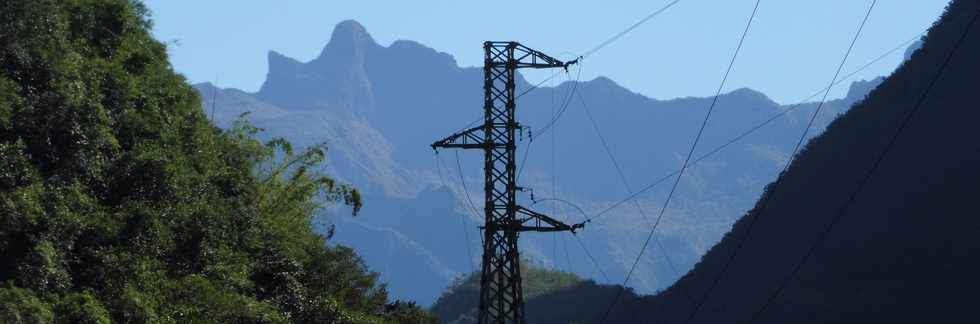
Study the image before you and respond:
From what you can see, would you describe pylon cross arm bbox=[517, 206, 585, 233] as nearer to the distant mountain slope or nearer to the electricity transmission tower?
the electricity transmission tower

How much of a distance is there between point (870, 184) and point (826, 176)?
37.0ft

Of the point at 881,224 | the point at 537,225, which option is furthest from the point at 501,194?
the point at 881,224

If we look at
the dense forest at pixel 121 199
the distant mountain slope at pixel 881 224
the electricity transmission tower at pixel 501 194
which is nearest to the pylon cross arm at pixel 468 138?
the electricity transmission tower at pixel 501 194

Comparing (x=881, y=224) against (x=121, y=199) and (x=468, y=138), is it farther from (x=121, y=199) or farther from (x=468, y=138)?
(x=121, y=199)

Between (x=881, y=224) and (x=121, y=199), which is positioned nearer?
(x=121, y=199)

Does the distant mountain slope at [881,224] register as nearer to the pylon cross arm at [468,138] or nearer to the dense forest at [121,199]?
the pylon cross arm at [468,138]

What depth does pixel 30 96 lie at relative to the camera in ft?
86.8

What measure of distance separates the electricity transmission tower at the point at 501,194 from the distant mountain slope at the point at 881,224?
6960 cm

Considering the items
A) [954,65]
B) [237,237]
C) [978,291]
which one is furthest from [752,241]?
[237,237]

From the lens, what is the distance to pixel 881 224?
378ft

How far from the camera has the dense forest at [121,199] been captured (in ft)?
82.8

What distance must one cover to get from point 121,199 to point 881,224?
9826 cm

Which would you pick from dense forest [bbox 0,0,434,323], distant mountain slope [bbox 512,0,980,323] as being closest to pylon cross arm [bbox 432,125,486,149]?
dense forest [bbox 0,0,434,323]

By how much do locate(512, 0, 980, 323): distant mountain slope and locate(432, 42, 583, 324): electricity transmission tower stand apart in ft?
228
